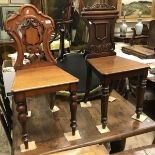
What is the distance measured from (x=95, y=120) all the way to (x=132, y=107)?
1.37ft

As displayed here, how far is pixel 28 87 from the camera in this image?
4.56ft

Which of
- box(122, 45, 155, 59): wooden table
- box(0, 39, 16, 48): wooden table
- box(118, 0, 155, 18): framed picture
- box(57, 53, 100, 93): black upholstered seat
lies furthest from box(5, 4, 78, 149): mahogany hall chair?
box(118, 0, 155, 18): framed picture

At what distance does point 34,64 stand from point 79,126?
0.62m

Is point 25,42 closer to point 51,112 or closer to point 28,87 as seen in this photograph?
point 28,87

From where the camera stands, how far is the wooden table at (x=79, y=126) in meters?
1.54

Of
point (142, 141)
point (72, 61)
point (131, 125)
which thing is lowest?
point (142, 141)

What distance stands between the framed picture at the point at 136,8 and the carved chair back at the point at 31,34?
8.81ft

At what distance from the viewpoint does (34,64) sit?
1786mm

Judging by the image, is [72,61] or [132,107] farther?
[72,61]

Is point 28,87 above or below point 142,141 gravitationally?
above

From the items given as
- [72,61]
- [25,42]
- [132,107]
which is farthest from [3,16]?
[132,107]

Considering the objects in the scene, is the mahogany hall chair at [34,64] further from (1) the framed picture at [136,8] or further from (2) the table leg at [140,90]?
(1) the framed picture at [136,8]

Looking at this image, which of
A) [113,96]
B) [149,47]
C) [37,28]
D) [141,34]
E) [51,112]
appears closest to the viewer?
[37,28]

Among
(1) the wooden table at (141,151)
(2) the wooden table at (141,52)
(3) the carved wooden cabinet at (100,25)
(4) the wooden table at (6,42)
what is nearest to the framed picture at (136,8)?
(2) the wooden table at (141,52)
